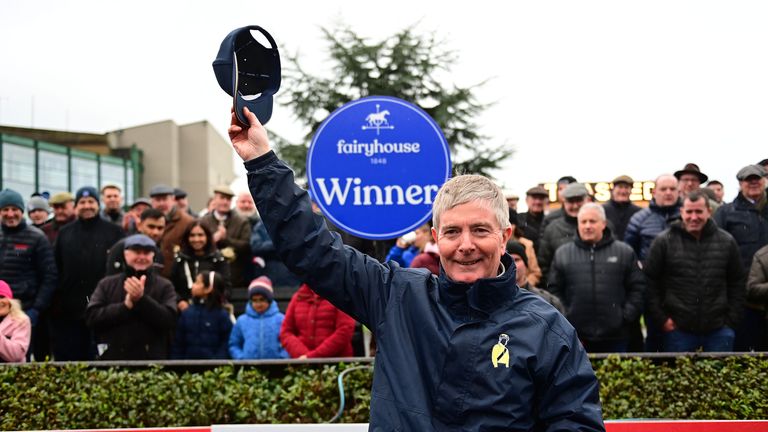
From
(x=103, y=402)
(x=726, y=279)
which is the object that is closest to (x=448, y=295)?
(x=103, y=402)

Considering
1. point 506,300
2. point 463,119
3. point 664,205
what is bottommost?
point 506,300

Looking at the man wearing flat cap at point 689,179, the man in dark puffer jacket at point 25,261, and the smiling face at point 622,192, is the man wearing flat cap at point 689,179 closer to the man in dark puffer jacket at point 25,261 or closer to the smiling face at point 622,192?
the smiling face at point 622,192

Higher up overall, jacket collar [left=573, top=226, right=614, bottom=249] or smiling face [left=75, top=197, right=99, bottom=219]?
smiling face [left=75, top=197, right=99, bottom=219]

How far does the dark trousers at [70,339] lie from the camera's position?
9.35m

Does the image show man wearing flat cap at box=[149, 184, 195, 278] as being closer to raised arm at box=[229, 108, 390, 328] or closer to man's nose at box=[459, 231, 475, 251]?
raised arm at box=[229, 108, 390, 328]

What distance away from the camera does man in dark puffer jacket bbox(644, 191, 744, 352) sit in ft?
26.7

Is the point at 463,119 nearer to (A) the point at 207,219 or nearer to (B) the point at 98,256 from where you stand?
(A) the point at 207,219

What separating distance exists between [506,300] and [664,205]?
22.8 ft

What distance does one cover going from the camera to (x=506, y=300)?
2928 mm

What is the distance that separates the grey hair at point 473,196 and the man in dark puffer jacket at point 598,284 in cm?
525

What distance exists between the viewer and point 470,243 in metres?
2.93

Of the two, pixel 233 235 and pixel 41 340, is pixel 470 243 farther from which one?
pixel 41 340

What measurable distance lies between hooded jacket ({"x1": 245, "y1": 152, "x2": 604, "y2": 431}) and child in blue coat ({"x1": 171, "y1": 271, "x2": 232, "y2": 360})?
5370 millimetres

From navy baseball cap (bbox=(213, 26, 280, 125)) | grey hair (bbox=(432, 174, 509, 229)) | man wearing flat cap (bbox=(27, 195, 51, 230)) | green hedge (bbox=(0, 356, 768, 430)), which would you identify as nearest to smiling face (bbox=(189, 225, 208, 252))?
man wearing flat cap (bbox=(27, 195, 51, 230))
